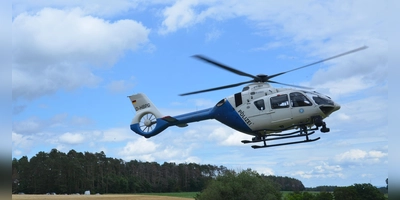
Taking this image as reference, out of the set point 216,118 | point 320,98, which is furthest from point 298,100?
point 216,118

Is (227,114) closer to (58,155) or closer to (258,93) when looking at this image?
(258,93)

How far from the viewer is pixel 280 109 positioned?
2131 cm

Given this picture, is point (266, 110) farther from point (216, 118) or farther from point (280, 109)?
point (216, 118)

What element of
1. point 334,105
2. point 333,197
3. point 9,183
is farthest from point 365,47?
point 333,197

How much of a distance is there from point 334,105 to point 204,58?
6.64 metres

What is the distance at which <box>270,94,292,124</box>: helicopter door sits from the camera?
69.3ft

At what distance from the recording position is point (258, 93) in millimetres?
22422

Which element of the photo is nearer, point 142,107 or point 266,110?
point 266,110

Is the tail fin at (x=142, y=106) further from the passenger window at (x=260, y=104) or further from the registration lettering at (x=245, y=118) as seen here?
the passenger window at (x=260, y=104)

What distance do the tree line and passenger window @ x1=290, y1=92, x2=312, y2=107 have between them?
59.5 m

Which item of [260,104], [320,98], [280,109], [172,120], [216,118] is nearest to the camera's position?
[320,98]

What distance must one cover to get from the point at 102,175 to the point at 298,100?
86239 mm

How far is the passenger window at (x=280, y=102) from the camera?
21.2 metres

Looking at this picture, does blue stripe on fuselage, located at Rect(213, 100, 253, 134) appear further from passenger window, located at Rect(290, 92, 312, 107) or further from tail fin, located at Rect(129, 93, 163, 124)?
tail fin, located at Rect(129, 93, 163, 124)
